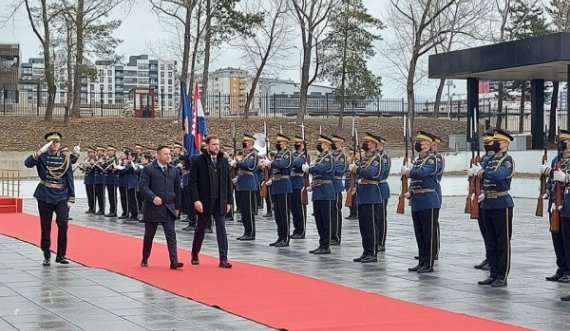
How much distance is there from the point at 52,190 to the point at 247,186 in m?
4.92

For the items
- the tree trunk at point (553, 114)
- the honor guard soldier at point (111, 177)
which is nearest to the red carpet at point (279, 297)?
the honor guard soldier at point (111, 177)

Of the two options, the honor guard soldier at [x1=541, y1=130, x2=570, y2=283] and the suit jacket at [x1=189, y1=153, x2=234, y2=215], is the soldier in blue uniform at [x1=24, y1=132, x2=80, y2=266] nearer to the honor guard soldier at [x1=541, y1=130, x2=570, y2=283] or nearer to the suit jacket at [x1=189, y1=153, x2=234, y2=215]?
the suit jacket at [x1=189, y1=153, x2=234, y2=215]

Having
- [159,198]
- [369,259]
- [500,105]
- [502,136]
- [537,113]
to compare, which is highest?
[500,105]

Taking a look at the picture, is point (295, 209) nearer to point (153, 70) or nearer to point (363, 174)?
point (363, 174)

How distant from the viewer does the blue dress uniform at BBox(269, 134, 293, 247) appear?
16.0 m

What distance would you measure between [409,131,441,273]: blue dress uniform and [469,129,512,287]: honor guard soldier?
4.16ft

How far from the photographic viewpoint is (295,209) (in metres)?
16.8

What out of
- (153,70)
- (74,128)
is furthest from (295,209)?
(153,70)

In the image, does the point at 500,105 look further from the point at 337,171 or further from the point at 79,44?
the point at 337,171

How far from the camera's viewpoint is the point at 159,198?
13000 millimetres

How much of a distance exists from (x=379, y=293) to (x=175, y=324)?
281cm

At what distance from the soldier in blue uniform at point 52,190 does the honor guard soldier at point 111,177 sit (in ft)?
33.1

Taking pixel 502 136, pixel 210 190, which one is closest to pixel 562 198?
pixel 502 136

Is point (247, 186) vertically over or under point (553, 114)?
under
